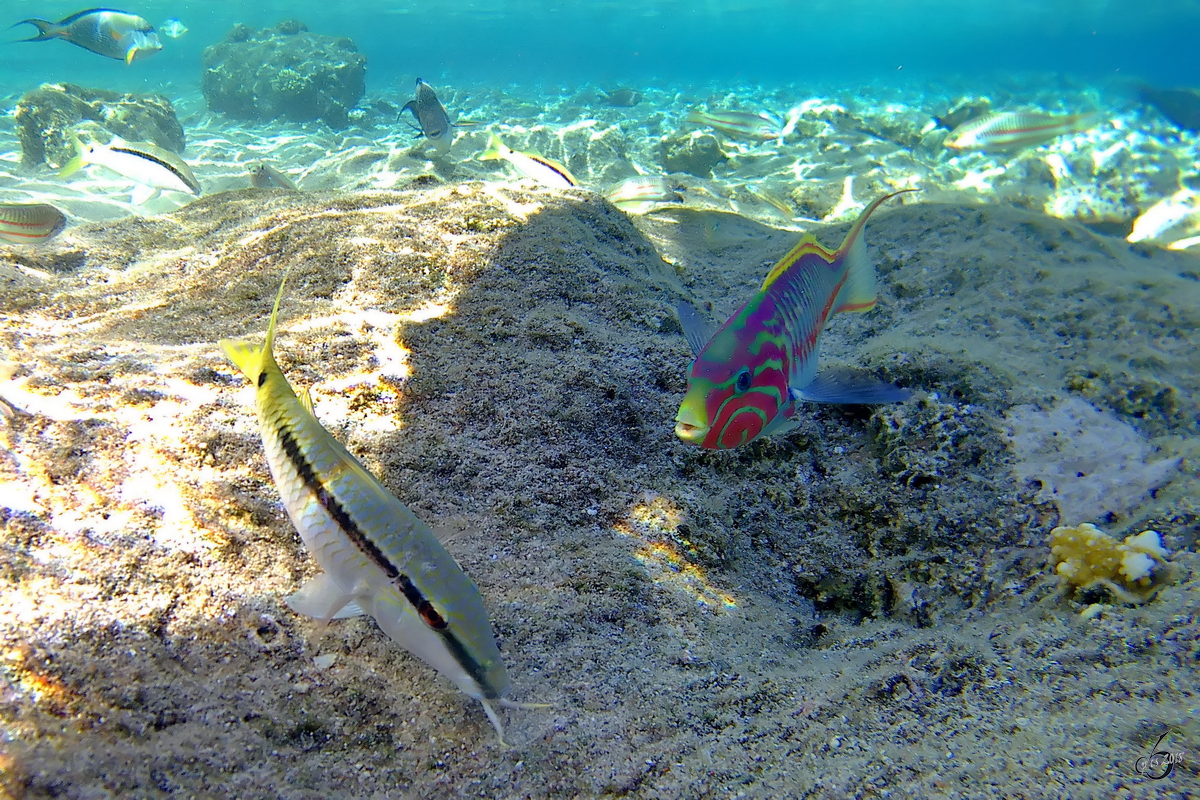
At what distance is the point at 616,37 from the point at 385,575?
320 ft

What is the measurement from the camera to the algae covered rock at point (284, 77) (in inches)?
719

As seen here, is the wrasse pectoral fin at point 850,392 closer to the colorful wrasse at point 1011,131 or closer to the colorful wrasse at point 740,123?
the colorful wrasse at point 1011,131

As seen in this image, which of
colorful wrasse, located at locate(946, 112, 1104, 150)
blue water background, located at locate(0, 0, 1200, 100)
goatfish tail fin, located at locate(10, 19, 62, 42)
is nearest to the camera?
goatfish tail fin, located at locate(10, 19, 62, 42)

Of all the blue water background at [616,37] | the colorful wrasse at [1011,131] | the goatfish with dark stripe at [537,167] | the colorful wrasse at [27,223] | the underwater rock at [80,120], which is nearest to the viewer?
the colorful wrasse at [27,223]

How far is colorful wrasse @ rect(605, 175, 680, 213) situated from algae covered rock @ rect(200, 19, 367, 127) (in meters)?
15.9

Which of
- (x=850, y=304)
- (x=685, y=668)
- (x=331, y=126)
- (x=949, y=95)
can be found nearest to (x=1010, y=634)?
(x=685, y=668)

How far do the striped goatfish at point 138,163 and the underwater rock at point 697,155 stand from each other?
31.0ft

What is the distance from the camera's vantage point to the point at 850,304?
2.07m

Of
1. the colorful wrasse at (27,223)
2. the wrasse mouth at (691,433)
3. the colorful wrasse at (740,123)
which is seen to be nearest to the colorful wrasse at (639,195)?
the colorful wrasse at (740,123)

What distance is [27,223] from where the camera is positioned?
376 centimetres

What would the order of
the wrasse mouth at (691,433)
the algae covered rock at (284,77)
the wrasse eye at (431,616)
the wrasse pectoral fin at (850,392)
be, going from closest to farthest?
the wrasse eye at (431,616), the wrasse mouth at (691,433), the wrasse pectoral fin at (850,392), the algae covered rock at (284,77)

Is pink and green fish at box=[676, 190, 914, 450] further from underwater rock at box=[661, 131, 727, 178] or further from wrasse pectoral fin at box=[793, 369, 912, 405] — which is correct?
underwater rock at box=[661, 131, 727, 178]

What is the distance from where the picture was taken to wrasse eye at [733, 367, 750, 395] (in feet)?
5.07

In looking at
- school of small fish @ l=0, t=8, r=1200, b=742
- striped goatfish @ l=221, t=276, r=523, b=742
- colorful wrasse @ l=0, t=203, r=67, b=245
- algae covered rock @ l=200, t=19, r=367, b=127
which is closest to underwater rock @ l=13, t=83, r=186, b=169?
algae covered rock @ l=200, t=19, r=367, b=127
